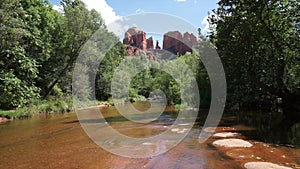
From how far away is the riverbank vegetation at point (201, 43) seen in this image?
17844 mm

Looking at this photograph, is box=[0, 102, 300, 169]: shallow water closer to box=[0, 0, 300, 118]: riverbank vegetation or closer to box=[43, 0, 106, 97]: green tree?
box=[0, 0, 300, 118]: riverbank vegetation

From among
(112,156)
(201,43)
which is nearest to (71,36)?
(201,43)

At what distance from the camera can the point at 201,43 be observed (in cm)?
2977

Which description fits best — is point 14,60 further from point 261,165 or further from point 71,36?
point 261,165

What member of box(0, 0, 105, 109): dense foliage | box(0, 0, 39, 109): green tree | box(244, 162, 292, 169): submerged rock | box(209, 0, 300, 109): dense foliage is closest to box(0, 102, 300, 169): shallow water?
box(244, 162, 292, 169): submerged rock

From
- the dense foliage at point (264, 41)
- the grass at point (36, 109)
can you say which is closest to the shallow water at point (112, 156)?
the dense foliage at point (264, 41)

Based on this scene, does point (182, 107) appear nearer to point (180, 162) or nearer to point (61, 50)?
point (61, 50)

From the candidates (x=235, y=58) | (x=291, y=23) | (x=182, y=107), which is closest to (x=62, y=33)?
(x=182, y=107)

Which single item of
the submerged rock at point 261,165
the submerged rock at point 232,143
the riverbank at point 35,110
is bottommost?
the submerged rock at point 261,165

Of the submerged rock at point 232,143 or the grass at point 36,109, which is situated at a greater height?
the grass at point 36,109

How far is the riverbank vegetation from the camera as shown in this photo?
1784cm

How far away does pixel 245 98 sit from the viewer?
22.8m

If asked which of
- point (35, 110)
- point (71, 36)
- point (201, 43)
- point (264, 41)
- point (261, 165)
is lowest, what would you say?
point (261, 165)

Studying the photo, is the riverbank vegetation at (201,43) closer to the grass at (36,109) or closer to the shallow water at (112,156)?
the grass at (36,109)
